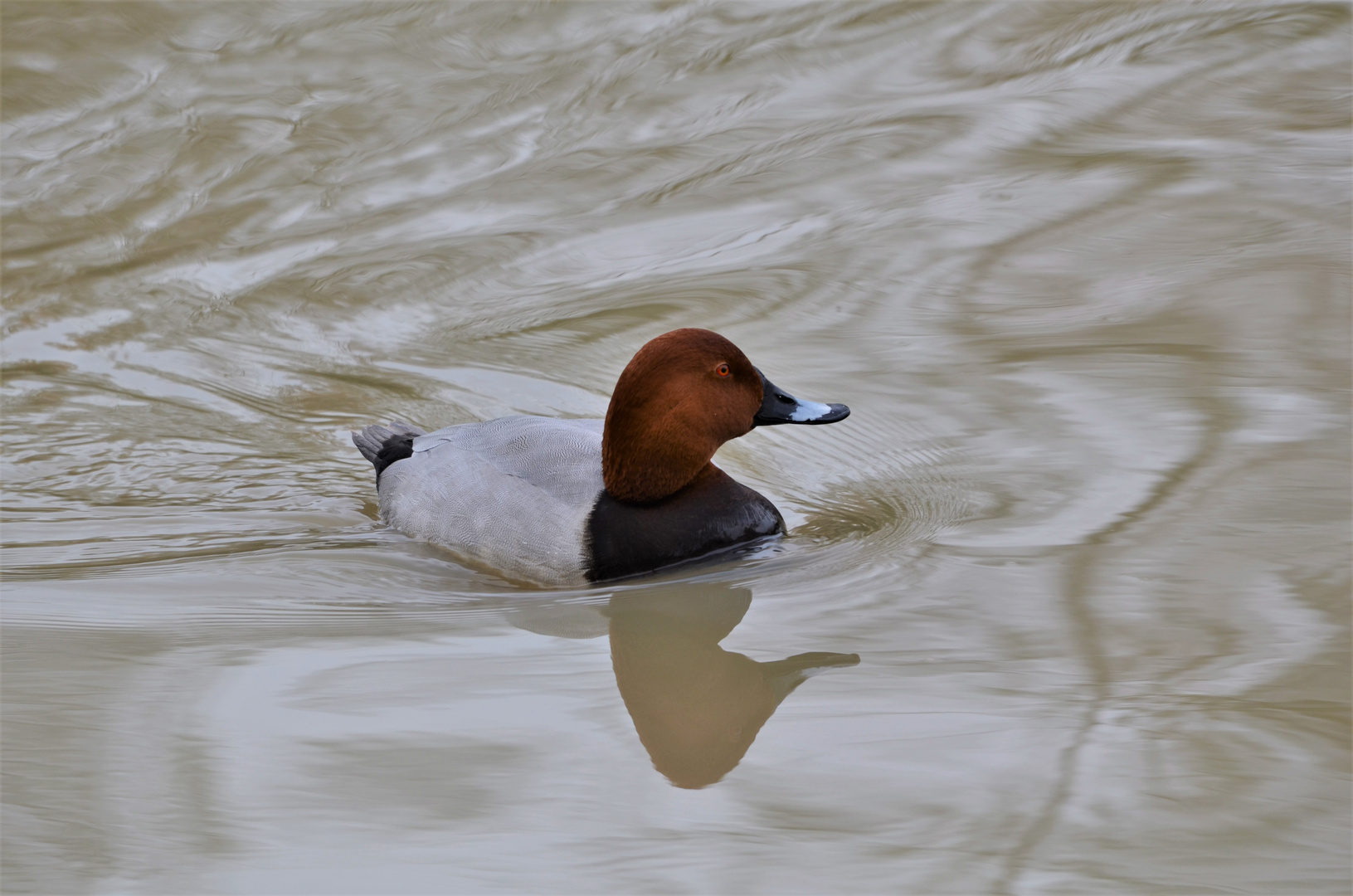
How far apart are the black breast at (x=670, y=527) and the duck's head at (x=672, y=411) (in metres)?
0.05

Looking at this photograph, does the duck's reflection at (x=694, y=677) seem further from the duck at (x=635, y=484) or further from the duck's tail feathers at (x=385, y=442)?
the duck's tail feathers at (x=385, y=442)

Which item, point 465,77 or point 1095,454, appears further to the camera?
point 465,77

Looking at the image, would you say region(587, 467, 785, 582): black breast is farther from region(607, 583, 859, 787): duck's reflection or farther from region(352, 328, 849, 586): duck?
region(607, 583, 859, 787): duck's reflection

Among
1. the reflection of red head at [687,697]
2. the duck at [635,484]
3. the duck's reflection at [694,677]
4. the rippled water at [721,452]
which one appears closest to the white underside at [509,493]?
the duck at [635,484]

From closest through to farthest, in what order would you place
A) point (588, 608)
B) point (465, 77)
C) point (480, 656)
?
point (480, 656) → point (588, 608) → point (465, 77)

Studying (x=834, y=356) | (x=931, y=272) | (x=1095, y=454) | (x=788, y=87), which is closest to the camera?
(x=1095, y=454)

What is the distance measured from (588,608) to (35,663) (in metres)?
1.43

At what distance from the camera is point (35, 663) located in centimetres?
351

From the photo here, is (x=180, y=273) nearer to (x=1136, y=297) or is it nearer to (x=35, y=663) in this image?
(x=35, y=663)

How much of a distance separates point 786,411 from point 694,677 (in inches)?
Result: 48.5

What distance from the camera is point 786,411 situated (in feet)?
14.4

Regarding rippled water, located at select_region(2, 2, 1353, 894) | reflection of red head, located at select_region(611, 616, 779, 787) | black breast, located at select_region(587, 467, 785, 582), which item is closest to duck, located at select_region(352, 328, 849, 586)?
black breast, located at select_region(587, 467, 785, 582)

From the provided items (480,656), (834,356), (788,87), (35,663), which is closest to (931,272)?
(834,356)

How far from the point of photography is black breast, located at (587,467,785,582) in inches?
162
